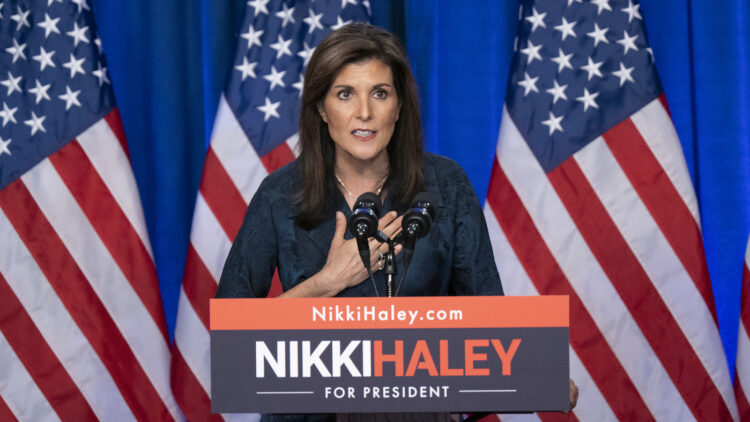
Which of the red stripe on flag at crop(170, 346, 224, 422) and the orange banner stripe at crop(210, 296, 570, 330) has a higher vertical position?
the red stripe on flag at crop(170, 346, 224, 422)

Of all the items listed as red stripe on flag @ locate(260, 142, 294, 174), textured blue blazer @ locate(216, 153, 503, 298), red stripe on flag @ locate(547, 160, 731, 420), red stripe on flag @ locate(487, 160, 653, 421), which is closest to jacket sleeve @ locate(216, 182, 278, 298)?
textured blue blazer @ locate(216, 153, 503, 298)

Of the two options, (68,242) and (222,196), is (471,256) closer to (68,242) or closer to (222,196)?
(222,196)

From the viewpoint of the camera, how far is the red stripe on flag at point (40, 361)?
2.72 m

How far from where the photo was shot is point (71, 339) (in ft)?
9.05

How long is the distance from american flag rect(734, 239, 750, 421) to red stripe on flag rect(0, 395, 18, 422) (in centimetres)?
253

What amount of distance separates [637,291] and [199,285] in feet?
5.15

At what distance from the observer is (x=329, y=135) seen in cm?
180

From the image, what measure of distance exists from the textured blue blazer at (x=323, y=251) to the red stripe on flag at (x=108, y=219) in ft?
4.18

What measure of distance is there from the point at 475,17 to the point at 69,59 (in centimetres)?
161

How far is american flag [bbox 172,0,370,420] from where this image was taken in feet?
9.18

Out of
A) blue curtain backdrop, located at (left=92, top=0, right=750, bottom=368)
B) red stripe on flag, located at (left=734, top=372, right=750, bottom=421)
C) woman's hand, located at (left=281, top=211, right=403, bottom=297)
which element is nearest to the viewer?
woman's hand, located at (left=281, top=211, right=403, bottom=297)

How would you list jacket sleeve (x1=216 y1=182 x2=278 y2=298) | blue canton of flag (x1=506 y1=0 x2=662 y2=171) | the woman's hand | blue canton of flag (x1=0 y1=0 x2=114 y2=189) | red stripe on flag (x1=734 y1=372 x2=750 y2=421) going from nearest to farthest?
the woman's hand < jacket sleeve (x1=216 y1=182 x2=278 y2=298) < red stripe on flag (x1=734 y1=372 x2=750 y2=421) < blue canton of flag (x1=506 y1=0 x2=662 y2=171) < blue canton of flag (x1=0 y1=0 x2=114 y2=189)

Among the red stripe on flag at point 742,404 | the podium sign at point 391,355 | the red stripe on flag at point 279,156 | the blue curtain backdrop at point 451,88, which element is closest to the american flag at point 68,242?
the blue curtain backdrop at point 451,88

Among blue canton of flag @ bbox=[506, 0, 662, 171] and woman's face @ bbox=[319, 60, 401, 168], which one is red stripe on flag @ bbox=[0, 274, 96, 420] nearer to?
woman's face @ bbox=[319, 60, 401, 168]
